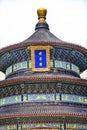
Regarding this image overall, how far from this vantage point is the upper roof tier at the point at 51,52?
84.7 feet

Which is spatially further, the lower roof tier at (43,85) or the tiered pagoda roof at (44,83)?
the lower roof tier at (43,85)

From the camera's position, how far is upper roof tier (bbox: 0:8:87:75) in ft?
84.7

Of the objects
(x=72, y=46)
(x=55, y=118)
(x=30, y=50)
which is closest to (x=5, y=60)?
(x=30, y=50)

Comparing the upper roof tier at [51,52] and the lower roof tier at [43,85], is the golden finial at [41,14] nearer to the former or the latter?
the upper roof tier at [51,52]

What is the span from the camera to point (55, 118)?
22.7 meters

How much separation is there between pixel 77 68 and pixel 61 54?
2290 mm

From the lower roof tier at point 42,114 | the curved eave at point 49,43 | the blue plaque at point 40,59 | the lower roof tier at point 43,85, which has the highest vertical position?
the curved eave at point 49,43

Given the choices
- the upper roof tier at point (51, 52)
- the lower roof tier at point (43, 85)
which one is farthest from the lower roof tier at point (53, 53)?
the lower roof tier at point (43, 85)

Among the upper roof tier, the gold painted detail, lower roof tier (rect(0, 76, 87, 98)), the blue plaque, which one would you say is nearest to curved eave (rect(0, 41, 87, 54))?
the upper roof tier

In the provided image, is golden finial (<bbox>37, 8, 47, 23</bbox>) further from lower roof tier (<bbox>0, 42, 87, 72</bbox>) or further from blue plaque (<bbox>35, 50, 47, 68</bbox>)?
blue plaque (<bbox>35, 50, 47, 68</bbox>)

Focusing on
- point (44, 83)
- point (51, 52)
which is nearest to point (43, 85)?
point (44, 83)

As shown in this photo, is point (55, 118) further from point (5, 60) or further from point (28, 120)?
point (5, 60)

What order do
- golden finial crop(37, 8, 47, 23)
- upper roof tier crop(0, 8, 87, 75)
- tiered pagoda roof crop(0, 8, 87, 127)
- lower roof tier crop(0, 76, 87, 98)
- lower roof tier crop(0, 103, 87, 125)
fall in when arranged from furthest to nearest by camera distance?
golden finial crop(37, 8, 47, 23) → upper roof tier crop(0, 8, 87, 75) → lower roof tier crop(0, 76, 87, 98) → tiered pagoda roof crop(0, 8, 87, 127) → lower roof tier crop(0, 103, 87, 125)

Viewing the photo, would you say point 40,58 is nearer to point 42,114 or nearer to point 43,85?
point 43,85
